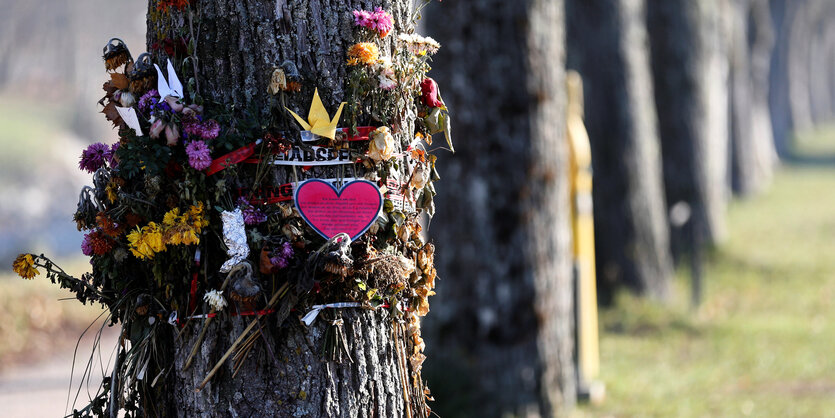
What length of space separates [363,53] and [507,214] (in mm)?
3607

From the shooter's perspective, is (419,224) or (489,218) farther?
(489,218)

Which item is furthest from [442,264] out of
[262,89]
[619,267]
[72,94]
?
[72,94]

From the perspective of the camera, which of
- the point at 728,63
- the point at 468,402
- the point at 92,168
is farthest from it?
the point at 728,63

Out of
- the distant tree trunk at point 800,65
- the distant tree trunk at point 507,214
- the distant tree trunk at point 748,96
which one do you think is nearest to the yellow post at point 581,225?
the distant tree trunk at point 507,214

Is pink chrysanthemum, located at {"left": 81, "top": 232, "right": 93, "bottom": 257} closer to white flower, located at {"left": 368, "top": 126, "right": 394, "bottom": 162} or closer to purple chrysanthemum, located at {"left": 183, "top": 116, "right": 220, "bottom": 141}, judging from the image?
purple chrysanthemum, located at {"left": 183, "top": 116, "right": 220, "bottom": 141}

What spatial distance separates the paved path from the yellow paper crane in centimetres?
499

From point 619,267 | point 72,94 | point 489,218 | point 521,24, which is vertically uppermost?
point 72,94

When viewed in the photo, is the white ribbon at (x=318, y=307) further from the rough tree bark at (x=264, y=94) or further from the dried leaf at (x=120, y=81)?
the dried leaf at (x=120, y=81)

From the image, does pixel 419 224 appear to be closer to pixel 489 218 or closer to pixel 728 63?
pixel 489 218

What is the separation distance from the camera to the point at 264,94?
2588 mm

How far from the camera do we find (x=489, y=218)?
611 centimetres

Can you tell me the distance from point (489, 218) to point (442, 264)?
54 cm

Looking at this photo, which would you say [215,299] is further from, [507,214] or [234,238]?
[507,214]

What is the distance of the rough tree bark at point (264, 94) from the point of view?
258 centimetres
